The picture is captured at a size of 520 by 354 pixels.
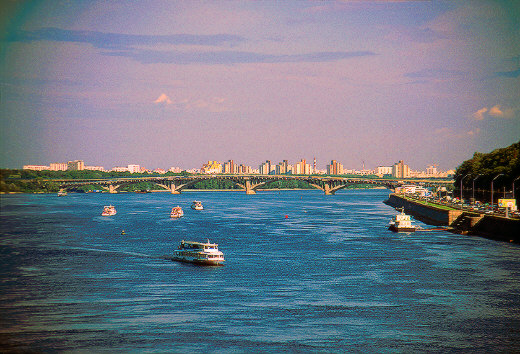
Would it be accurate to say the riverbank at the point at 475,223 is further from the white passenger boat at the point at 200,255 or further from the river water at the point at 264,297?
the white passenger boat at the point at 200,255

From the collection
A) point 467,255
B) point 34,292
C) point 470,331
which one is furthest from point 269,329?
point 467,255

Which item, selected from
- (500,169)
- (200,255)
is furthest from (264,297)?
(500,169)

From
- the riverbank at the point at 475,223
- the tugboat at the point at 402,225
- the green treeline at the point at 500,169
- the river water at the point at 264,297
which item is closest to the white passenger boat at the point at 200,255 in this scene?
the river water at the point at 264,297

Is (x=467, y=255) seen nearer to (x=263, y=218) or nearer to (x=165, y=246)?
(x=165, y=246)

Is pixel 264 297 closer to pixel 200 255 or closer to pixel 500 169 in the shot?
pixel 200 255

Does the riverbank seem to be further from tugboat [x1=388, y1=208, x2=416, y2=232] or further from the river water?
tugboat [x1=388, y1=208, x2=416, y2=232]

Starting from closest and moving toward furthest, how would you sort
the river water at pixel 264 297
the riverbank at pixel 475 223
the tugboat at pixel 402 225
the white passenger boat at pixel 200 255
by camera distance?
the river water at pixel 264 297 → the white passenger boat at pixel 200 255 → the riverbank at pixel 475 223 → the tugboat at pixel 402 225

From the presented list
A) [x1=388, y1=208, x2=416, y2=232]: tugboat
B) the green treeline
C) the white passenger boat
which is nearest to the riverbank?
[x1=388, y1=208, x2=416, y2=232]: tugboat
